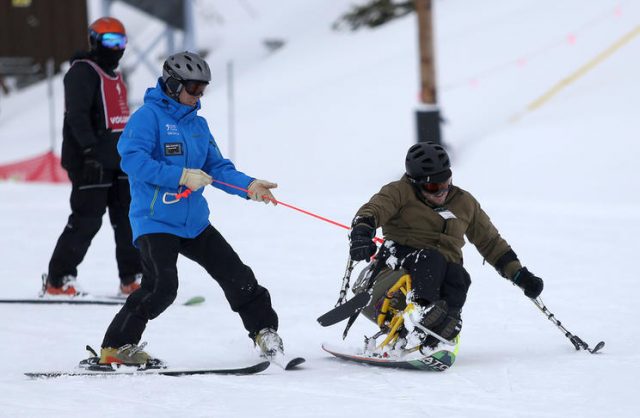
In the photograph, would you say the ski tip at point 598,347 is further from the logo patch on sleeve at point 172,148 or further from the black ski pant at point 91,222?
the black ski pant at point 91,222

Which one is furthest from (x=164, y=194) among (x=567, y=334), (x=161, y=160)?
(x=567, y=334)

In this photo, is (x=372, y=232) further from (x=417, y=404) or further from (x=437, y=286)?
(x=417, y=404)

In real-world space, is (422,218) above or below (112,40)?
below

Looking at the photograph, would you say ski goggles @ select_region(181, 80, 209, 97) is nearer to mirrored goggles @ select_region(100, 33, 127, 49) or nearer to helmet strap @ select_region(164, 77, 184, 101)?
helmet strap @ select_region(164, 77, 184, 101)

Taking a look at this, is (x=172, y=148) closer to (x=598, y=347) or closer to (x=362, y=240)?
(x=362, y=240)

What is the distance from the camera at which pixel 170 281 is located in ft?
18.1

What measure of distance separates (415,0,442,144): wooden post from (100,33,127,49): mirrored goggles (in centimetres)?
815

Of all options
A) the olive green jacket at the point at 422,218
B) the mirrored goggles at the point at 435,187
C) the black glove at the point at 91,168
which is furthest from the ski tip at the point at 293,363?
the black glove at the point at 91,168

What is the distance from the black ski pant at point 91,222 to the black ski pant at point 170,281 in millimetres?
2043

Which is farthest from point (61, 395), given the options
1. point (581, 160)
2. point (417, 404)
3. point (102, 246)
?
point (581, 160)

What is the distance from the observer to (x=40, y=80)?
34.6m

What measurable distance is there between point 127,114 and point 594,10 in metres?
14.8

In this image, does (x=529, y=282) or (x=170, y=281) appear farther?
(x=529, y=282)

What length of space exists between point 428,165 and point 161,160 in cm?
133
